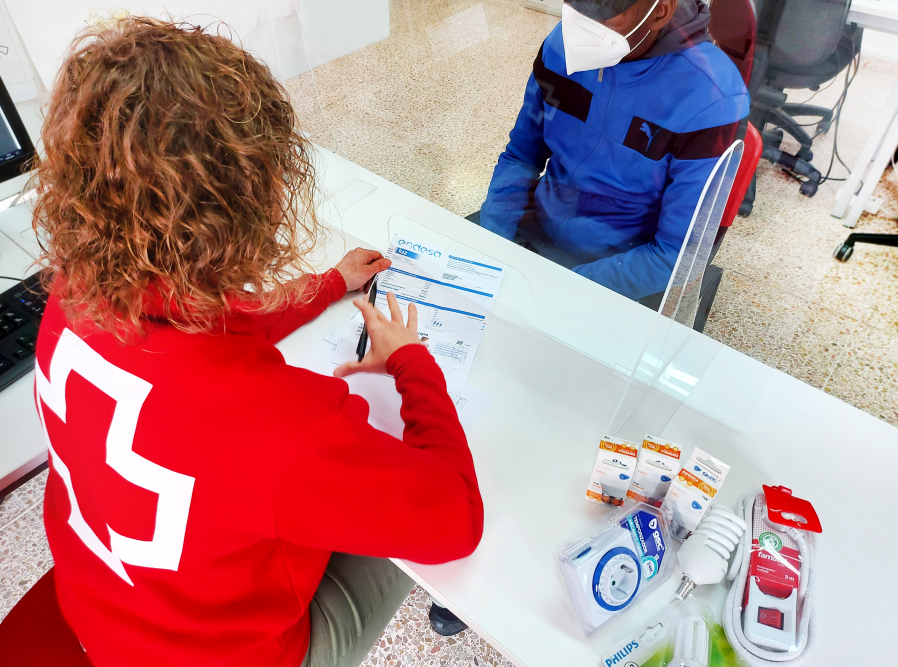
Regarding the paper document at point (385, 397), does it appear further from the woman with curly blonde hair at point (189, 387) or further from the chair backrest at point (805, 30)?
the chair backrest at point (805, 30)

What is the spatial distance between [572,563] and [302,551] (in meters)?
0.33

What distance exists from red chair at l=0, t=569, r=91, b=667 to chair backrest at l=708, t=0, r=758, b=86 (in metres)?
1.13

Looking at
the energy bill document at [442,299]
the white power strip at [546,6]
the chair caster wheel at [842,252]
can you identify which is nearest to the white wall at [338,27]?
the white power strip at [546,6]

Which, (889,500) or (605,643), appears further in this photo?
(889,500)

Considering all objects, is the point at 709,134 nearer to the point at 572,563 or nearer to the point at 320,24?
the point at 572,563

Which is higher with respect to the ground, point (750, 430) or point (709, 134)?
point (709, 134)

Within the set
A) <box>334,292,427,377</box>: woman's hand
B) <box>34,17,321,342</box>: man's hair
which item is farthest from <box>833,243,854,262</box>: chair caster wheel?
<box>34,17,321,342</box>: man's hair

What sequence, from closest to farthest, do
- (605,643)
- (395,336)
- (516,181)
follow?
(605,643)
(395,336)
(516,181)

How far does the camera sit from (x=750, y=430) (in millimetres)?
864

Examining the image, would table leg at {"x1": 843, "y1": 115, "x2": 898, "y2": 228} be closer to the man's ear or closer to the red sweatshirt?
the man's ear

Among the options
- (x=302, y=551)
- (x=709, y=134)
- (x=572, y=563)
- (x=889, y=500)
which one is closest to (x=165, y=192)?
(x=302, y=551)

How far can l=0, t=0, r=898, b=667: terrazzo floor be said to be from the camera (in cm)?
88

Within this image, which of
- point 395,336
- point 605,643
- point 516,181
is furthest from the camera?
point 516,181

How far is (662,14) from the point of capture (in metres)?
0.79
